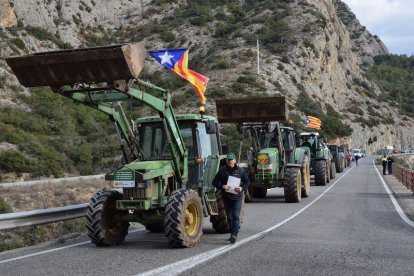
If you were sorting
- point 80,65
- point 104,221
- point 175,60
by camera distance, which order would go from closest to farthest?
point 80,65, point 104,221, point 175,60

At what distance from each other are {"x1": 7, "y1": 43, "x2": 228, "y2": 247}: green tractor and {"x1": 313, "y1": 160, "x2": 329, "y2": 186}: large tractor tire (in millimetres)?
17026

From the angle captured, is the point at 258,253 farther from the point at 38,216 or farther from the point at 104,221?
the point at 38,216

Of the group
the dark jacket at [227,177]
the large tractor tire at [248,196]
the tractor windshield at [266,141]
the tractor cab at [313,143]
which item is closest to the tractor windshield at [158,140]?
the dark jacket at [227,177]

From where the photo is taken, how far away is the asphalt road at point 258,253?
24.9 ft

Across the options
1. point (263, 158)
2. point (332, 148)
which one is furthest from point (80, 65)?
point (332, 148)

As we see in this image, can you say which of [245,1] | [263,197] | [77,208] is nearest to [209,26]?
[245,1]

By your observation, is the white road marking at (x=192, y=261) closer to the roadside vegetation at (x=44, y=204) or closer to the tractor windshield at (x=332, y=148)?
the roadside vegetation at (x=44, y=204)

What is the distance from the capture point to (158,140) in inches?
427

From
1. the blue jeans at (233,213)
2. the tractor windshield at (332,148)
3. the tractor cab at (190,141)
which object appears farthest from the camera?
the tractor windshield at (332,148)

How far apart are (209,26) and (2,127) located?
50.5 m

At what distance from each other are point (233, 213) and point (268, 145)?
10378 millimetres

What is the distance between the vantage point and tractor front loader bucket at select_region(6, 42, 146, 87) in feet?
26.5

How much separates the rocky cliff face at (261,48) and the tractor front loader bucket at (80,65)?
4090 cm

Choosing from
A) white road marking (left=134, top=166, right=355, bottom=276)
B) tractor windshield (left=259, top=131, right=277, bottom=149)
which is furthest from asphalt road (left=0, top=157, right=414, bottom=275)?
tractor windshield (left=259, top=131, right=277, bottom=149)
